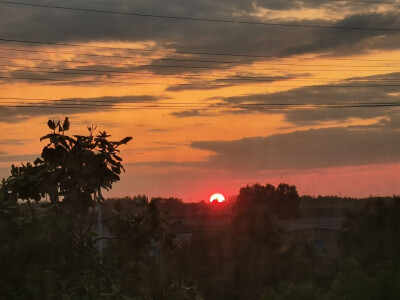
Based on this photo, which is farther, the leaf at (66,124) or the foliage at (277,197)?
the foliage at (277,197)

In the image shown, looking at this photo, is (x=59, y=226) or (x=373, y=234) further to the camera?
(x=373, y=234)

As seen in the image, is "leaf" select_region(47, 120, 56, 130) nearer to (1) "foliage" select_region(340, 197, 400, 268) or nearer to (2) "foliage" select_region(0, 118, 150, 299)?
(2) "foliage" select_region(0, 118, 150, 299)

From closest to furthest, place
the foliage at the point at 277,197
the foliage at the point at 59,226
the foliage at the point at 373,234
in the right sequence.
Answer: the foliage at the point at 59,226 < the foliage at the point at 373,234 < the foliage at the point at 277,197

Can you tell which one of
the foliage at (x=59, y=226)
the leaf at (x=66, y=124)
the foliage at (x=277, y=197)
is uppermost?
the foliage at (x=277, y=197)

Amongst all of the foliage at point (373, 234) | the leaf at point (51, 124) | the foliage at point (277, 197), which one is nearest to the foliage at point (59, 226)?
the leaf at point (51, 124)

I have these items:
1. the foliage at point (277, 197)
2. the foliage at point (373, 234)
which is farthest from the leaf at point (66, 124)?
the foliage at point (277, 197)

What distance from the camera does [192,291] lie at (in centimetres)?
1253

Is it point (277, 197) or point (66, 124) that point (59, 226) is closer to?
point (66, 124)

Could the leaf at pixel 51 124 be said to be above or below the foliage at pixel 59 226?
above

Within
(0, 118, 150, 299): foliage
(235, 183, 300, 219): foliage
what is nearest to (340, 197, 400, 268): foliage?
(235, 183, 300, 219): foliage

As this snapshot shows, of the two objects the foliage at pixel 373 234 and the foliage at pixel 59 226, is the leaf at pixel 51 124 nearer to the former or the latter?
the foliage at pixel 59 226

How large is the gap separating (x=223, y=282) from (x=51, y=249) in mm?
32794

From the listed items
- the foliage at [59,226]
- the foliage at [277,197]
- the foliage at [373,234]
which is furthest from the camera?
the foliage at [277,197]

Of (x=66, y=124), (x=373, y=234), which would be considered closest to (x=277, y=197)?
(x=373, y=234)
